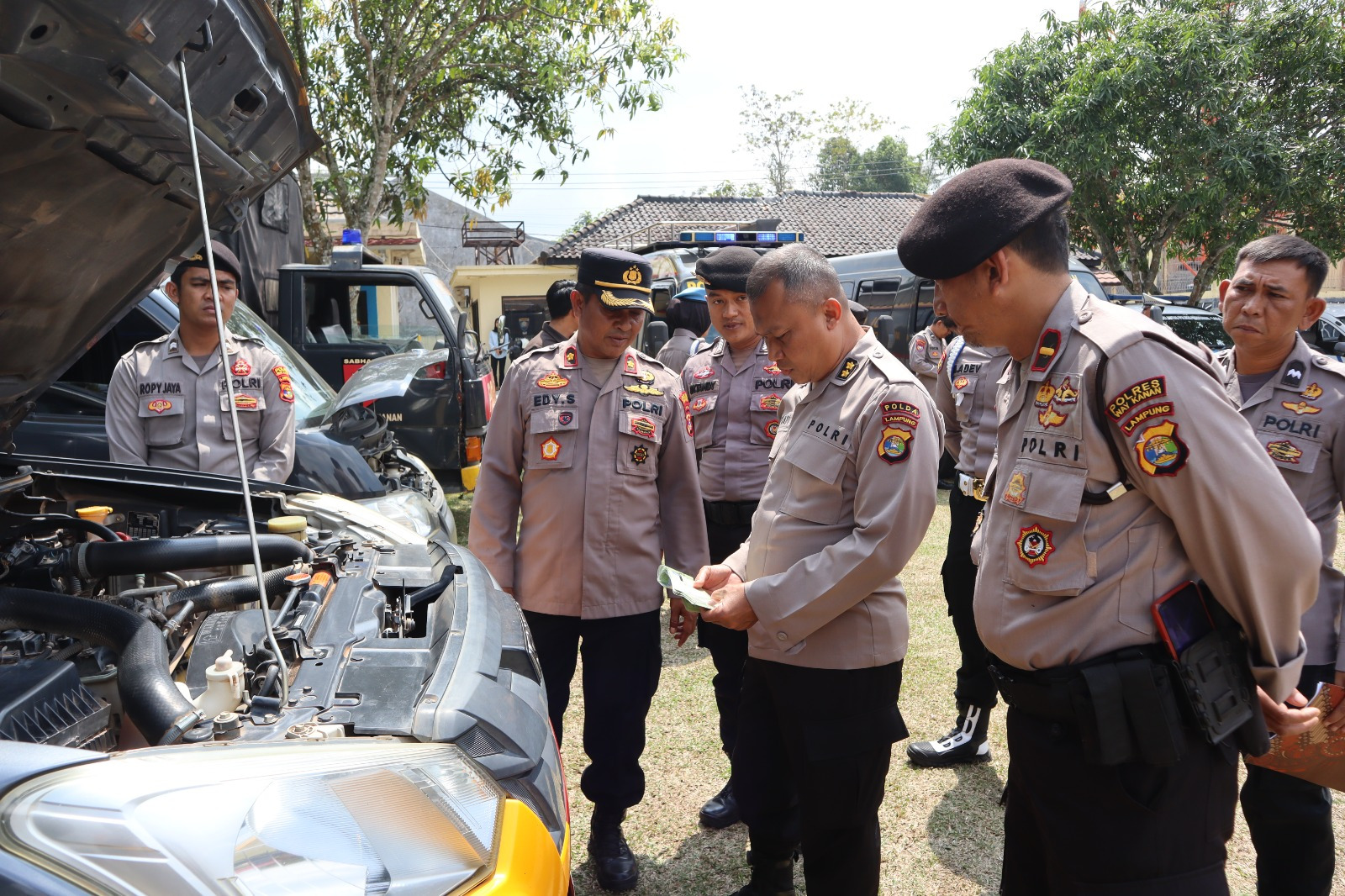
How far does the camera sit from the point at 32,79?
1.59m

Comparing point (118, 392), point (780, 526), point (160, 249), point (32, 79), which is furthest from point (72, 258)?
point (780, 526)

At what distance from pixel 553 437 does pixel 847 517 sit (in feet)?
3.34

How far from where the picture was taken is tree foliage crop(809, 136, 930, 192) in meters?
43.8

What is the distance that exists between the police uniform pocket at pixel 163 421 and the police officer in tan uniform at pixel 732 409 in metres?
2.00

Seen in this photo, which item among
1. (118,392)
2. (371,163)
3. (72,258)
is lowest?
(118,392)

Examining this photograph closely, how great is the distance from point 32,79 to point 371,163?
10.3m

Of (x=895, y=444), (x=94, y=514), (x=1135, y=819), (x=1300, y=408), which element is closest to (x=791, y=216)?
(x=1300, y=408)

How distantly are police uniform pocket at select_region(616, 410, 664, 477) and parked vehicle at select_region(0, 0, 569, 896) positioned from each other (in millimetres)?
592

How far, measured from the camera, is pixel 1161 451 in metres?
1.48

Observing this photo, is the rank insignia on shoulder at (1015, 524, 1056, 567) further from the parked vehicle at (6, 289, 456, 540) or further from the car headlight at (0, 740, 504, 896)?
the parked vehicle at (6, 289, 456, 540)

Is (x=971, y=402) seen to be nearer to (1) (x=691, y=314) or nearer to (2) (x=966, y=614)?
(2) (x=966, y=614)

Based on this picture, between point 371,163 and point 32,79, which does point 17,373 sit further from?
point 371,163

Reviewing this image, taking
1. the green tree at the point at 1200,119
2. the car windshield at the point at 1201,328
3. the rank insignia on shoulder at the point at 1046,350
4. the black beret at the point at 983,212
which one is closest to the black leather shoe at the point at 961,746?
the rank insignia on shoulder at the point at 1046,350

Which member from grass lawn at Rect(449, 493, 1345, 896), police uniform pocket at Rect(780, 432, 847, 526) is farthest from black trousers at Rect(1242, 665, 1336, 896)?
police uniform pocket at Rect(780, 432, 847, 526)
